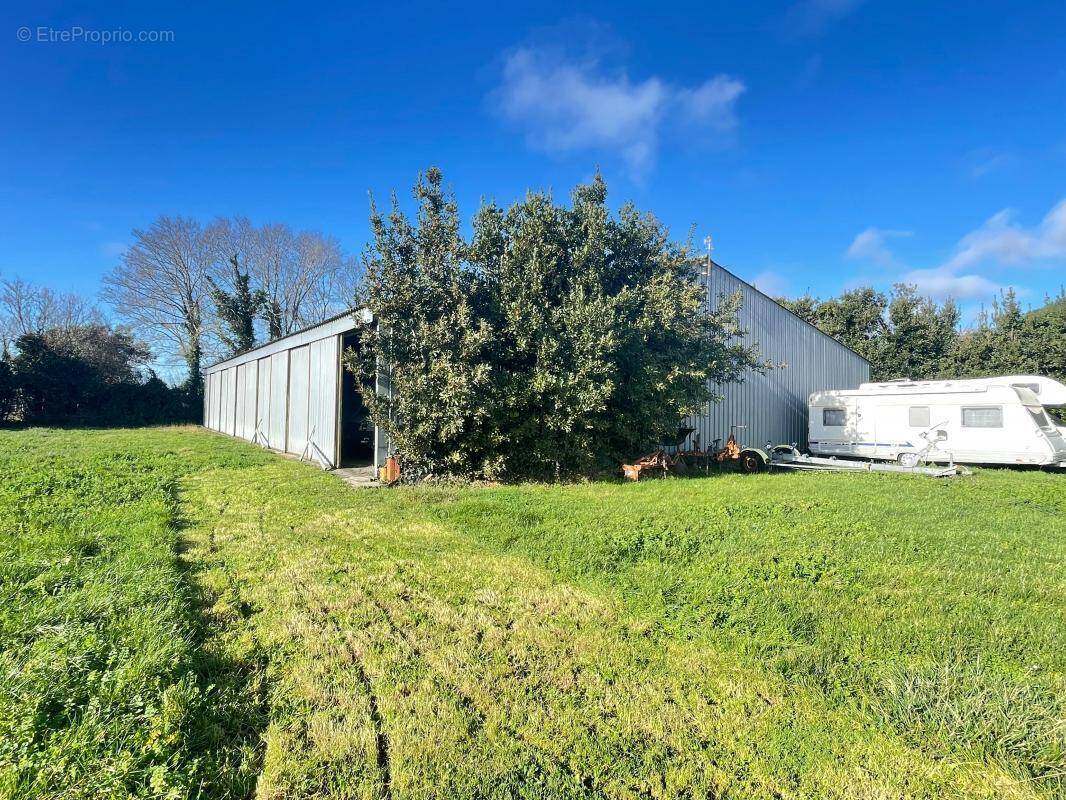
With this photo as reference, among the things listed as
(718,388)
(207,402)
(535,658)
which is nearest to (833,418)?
(718,388)

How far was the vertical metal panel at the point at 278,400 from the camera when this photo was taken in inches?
542

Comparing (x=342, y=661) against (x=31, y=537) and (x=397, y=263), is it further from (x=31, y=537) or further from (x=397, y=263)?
(x=397, y=263)

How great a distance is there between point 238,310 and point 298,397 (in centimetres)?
1929

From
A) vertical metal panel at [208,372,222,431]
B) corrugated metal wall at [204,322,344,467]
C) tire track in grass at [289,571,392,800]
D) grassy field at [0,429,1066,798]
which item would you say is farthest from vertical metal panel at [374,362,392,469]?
vertical metal panel at [208,372,222,431]

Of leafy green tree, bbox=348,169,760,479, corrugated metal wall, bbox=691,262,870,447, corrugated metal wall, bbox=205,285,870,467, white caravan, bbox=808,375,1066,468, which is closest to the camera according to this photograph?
leafy green tree, bbox=348,169,760,479

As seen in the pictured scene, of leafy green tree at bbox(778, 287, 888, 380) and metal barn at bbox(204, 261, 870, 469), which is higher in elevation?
leafy green tree at bbox(778, 287, 888, 380)

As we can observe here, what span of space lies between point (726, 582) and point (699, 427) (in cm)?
947

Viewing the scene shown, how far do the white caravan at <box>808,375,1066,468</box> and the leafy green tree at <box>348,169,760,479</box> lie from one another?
7345 mm

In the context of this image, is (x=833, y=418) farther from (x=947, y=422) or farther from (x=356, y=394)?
(x=356, y=394)

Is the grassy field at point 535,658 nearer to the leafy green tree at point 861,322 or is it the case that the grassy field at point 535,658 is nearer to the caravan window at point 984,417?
the caravan window at point 984,417

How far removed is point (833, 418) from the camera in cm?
1449

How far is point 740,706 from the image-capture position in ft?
7.93

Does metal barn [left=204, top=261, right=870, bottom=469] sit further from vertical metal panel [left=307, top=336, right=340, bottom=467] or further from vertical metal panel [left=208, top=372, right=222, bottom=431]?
vertical metal panel [left=208, top=372, right=222, bottom=431]

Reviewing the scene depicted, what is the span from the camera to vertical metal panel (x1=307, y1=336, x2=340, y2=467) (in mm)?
10531
